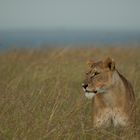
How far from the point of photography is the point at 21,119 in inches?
216

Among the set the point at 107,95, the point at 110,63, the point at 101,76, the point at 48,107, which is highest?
the point at 110,63

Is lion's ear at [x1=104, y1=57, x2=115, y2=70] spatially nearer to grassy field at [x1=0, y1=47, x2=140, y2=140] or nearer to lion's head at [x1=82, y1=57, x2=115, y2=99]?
lion's head at [x1=82, y1=57, x2=115, y2=99]

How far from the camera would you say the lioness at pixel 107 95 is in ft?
18.8

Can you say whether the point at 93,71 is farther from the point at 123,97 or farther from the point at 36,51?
the point at 36,51

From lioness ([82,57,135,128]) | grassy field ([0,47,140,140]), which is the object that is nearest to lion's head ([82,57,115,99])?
lioness ([82,57,135,128])

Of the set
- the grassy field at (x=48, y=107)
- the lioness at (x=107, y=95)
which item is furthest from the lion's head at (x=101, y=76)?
the grassy field at (x=48, y=107)

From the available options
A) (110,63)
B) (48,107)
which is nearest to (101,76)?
(110,63)

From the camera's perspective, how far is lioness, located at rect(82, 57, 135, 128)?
18.8ft

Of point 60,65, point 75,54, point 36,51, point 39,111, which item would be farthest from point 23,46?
point 39,111

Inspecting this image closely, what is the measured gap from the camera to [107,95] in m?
5.91

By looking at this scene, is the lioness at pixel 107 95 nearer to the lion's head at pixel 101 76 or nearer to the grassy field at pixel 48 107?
the lion's head at pixel 101 76

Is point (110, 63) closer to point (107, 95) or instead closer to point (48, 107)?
point (107, 95)

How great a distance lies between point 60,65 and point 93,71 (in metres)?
4.40

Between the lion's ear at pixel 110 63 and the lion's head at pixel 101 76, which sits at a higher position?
the lion's ear at pixel 110 63
